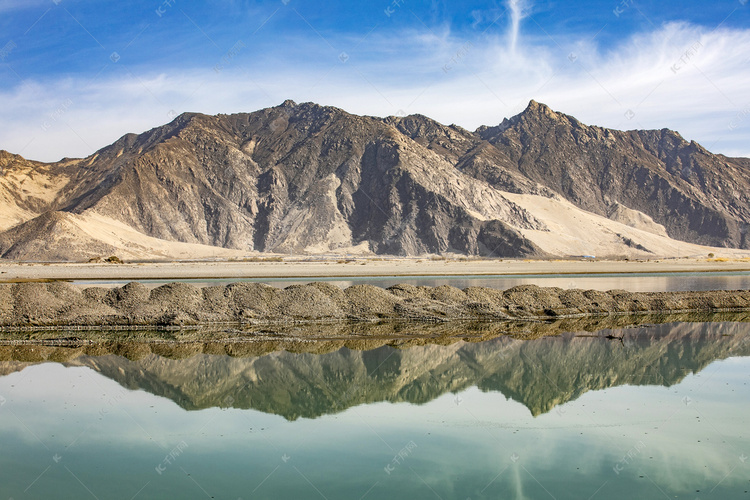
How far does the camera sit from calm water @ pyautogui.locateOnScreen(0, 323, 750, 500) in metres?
9.23

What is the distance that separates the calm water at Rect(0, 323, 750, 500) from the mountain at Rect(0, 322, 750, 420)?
A: 0.09 meters

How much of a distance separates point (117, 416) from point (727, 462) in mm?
11758

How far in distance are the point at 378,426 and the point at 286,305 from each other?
52.3 ft

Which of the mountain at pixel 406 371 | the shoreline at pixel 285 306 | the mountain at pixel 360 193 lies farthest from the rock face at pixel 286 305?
the mountain at pixel 360 193

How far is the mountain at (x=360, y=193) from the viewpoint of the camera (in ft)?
366

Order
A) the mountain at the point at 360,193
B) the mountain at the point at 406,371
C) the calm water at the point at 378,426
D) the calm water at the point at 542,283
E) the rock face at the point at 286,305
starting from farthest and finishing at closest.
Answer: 1. the mountain at the point at 360,193
2. the calm water at the point at 542,283
3. the rock face at the point at 286,305
4. the mountain at the point at 406,371
5. the calm water at the point at 378,426

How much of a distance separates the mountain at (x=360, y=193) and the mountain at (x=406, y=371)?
257 ft

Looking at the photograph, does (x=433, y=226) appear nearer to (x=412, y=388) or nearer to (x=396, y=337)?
(x=396, y=337)

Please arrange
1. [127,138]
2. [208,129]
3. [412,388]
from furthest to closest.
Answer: [127,138], [208,129], [412,388]

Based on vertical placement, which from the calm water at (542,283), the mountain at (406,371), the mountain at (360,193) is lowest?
the mountain at (406,371)

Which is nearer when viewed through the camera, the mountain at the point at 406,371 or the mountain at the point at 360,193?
the mountain at the point at 406,371

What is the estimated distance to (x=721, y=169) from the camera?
174 meters

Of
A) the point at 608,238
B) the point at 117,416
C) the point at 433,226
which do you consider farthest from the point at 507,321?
the point at 608,238

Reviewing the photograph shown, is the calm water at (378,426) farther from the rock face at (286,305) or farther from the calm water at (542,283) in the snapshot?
the calm water at (542,283)
